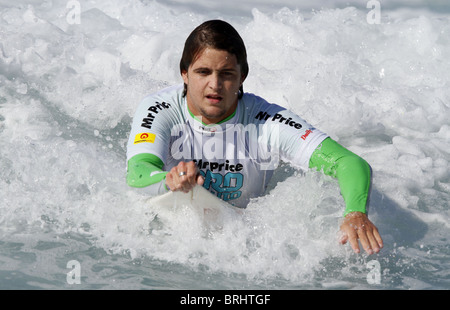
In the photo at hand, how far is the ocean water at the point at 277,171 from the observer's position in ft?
10.4

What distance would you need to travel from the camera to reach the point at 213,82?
3412mm

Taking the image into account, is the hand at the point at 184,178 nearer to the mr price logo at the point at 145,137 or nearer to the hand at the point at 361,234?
the mr price logo at the point at 145,137

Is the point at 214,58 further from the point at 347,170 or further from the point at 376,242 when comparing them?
the point at 376,242

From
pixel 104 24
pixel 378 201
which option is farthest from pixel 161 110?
pixel 104 24

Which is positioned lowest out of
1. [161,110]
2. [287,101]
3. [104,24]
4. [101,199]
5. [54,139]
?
[101,199]

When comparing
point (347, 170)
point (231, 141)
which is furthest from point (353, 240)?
point (231, 141)

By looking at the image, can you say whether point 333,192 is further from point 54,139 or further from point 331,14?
point 331,14

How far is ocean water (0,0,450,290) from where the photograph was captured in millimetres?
3180

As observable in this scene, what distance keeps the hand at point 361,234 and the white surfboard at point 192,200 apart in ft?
2.35

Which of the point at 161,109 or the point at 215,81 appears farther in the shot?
the point at 161,109

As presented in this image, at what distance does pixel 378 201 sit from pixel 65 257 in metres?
2.30

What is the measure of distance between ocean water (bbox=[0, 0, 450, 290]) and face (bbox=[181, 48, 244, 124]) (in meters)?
0.62

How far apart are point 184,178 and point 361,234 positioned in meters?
0.90

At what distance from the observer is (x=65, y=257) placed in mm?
3184
